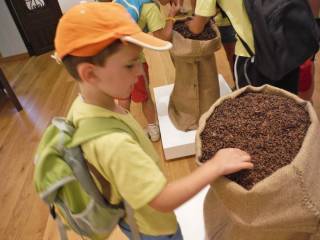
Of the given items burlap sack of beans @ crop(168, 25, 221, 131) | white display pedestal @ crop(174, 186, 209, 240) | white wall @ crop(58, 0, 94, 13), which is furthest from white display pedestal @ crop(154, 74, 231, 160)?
white wall @ crop(58, 0, 94, 13)

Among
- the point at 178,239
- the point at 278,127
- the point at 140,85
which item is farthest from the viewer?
the point at 140,85

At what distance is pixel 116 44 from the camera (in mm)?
507

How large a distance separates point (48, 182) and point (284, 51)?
75cm

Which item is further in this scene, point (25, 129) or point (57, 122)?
point (25, 129)

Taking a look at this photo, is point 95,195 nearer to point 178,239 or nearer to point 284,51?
point 178,239

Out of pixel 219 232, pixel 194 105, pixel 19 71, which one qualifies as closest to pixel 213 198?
pixel 219 232

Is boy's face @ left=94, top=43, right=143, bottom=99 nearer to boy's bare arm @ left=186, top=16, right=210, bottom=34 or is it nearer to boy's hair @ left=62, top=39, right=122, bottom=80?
boy's hair @ left=62, top=39, right=122, bottom=80

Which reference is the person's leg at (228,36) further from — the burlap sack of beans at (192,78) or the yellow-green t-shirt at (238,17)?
the yellow-green t-shirt at (238,17)

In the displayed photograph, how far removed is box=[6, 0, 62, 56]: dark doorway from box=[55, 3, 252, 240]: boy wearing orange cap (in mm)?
2987

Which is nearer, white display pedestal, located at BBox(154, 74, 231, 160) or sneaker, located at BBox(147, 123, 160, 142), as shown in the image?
white display pedestal, located at BBox(154, 74, 231, 160)

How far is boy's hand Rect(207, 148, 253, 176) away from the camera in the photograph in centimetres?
54

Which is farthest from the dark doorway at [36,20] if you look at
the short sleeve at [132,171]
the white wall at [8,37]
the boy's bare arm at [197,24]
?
the short sleeve at [132,171]

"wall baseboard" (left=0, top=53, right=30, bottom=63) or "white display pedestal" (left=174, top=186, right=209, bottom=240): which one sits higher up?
"white display pedestal" (left=174, top=186, right=209, bottom=240)

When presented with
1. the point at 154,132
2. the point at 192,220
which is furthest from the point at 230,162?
the point at 154,132
